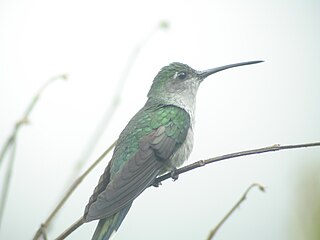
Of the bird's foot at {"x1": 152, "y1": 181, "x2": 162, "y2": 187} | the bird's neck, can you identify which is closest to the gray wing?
the bird's foot at {"x1": 152, "y1": 181, "x2": 162, "y2": 187}

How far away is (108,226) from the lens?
9.31 ft

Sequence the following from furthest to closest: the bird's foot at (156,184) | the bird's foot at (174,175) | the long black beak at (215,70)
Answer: the long black beak at (215,70) → the bird's foot at (156,184) → the bird's foot at (174,175)

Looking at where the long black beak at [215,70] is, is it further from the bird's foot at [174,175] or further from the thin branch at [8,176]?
the thin branch at [8,176]

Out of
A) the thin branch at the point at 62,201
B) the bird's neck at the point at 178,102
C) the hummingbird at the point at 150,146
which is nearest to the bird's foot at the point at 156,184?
the hummingbird at the point at 150,146

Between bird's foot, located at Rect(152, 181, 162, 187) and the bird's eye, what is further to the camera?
the bird's eye

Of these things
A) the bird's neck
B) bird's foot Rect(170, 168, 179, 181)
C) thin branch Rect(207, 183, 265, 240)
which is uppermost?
the bird's neck

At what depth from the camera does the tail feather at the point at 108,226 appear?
2752mm

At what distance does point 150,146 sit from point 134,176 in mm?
396

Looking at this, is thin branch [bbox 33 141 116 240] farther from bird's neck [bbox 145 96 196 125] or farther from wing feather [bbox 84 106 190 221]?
bird's neck [bbox 145 96 196 125]

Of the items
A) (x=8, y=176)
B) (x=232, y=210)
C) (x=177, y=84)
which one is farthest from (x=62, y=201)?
(x=177, y=84)

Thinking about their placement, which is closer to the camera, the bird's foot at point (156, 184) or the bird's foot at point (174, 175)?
the bird's foot at point (174, 175)

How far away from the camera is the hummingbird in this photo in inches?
118

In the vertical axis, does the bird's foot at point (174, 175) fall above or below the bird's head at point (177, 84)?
below

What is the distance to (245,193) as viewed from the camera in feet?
7.16
